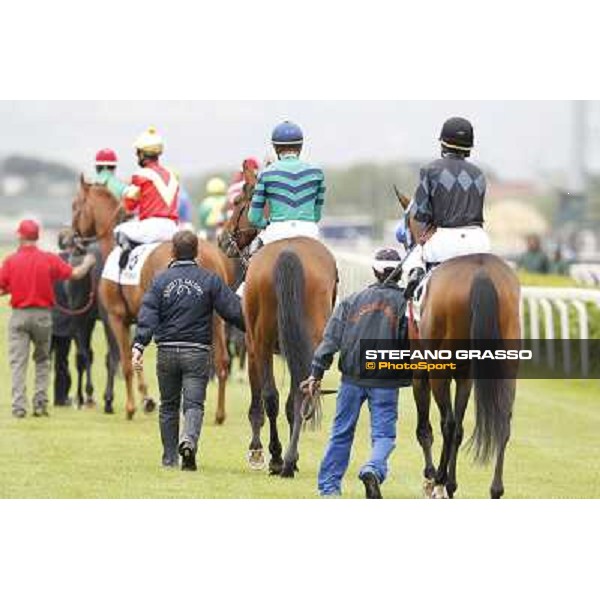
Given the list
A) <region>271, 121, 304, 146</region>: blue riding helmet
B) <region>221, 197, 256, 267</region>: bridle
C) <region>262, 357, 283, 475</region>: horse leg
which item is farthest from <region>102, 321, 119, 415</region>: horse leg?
<region>271, 121, 304, 146</region>: blue riding helmet

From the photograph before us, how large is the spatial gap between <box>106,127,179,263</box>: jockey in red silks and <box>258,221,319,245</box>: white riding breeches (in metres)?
3.36

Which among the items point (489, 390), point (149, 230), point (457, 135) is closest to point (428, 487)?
point (489, 390)

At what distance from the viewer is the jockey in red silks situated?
15617 millimetres

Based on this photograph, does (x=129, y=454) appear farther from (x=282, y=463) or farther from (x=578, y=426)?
(x=578, y=426)

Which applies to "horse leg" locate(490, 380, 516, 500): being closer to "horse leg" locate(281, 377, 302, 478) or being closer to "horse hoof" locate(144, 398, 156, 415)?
"horse leg" locate(281, 377, 302, 478)

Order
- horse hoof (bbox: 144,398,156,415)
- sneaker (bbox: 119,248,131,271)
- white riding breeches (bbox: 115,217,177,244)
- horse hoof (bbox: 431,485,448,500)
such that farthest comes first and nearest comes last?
horse hoof (bbox: 144,398,156,415) < sneaker (bbox: 119,248,131,271) < white riding breeches (bbox: 115,217,177,244) < horse hoof (bbox: 431,485,448,500)

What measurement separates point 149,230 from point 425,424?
16.6 ft

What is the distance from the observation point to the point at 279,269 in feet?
39.8

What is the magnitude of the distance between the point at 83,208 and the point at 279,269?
563 centimetres

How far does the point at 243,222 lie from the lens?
13.8 meters

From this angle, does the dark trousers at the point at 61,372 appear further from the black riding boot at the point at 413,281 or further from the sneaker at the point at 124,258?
the black riding boot at the point at 413,281

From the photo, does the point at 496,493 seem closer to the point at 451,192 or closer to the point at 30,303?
the point at 451,192

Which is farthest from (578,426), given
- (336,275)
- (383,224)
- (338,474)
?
(383,224)

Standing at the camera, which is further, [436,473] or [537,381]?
[537,381]
